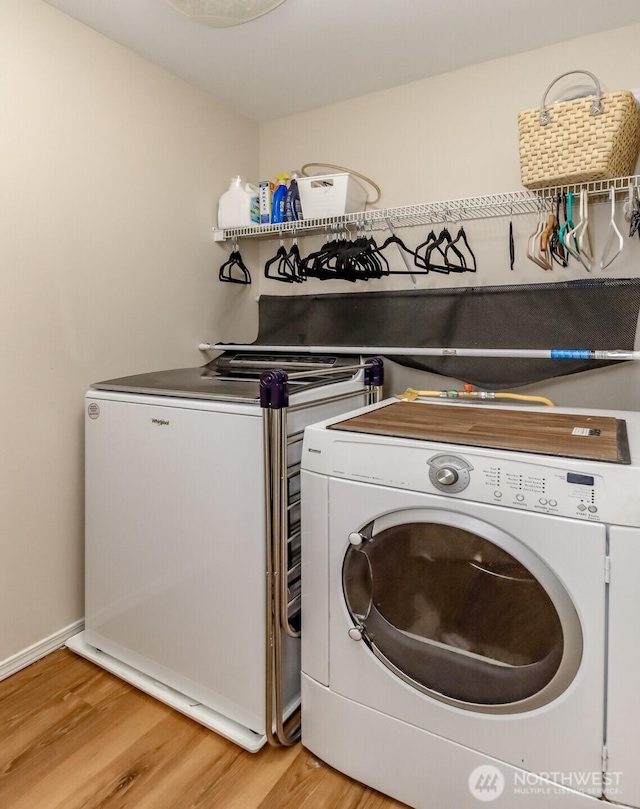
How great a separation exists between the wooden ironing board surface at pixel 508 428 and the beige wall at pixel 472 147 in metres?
0.46

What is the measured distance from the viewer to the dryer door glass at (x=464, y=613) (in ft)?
3.50

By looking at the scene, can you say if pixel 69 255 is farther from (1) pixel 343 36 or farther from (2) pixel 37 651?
(2) pixel 37 651

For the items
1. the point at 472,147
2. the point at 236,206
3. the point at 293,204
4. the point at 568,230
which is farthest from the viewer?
the point at 236,206

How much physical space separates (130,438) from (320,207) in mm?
1147

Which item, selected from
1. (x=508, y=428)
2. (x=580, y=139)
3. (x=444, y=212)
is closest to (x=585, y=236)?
(x=580, y=139)

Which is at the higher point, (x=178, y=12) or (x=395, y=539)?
(x=178, y=12)

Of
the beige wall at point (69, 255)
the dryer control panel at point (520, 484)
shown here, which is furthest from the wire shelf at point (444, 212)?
the dryer control panel at point (520, 484)

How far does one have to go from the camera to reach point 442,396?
182cm

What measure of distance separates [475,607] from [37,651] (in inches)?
60.7

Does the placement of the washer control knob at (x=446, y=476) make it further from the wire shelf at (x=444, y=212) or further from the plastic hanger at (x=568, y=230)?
the wire shelf at (x=444, y=212)

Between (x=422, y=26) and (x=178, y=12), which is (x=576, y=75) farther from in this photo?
(x=178, y=12)

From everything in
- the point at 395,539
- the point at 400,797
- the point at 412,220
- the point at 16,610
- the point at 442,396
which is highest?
the point at 412,220

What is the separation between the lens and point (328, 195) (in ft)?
6.59

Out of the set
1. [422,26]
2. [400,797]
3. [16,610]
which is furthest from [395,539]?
[422,26]
